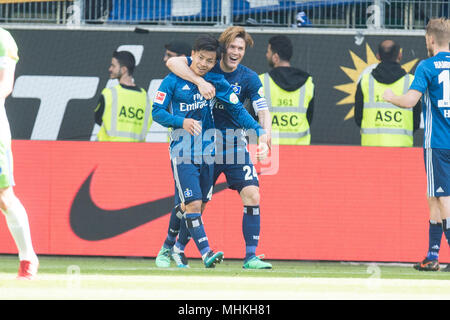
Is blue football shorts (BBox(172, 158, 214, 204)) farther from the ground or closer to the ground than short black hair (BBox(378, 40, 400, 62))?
closer to the ground

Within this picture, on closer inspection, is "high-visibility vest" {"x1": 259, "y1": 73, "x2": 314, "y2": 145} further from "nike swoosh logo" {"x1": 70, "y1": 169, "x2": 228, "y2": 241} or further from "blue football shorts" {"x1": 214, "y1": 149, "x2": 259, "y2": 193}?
"blue football shorts" {"x1": 214, "y1": 149, "x2": 259, "y2": 193}

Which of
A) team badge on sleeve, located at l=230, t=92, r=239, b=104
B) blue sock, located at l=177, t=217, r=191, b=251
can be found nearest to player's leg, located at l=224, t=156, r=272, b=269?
team badge on sleeve, located at l=230, t=92, r=239, b=104

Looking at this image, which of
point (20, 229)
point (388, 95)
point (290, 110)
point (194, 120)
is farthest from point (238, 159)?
point (290, 110)

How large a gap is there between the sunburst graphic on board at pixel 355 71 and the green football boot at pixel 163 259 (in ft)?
15.6

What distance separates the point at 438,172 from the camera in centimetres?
806

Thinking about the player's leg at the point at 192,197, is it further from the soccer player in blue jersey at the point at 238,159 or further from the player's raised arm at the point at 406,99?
the player's raised arm at the point at 406,99

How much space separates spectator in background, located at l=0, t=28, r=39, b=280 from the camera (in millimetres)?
6336

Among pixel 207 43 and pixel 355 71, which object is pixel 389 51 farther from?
pixel 207 43

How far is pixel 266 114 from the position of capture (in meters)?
8.26

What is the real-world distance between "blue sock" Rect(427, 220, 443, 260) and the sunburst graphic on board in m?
4.35

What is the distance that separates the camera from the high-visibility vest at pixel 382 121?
34.8ft

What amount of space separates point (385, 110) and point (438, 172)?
106 inches
